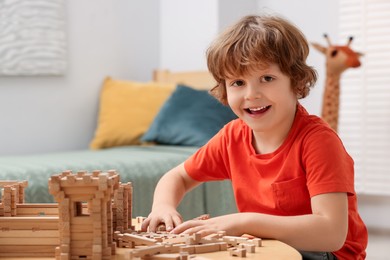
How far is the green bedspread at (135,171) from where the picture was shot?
279 centimetres

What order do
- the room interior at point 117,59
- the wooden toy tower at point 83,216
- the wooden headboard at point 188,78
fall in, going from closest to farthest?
the wooden toy tower at point 83,216 < the room interior at point 117,59 < the wooden headboard at point 188,78

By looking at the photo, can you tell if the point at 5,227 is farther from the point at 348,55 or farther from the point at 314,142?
the point at 348,55

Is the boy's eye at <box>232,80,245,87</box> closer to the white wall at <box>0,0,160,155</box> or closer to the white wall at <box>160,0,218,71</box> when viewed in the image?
the white wall at <box>0,0,160,155</box>

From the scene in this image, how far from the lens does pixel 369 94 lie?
4.00 metres

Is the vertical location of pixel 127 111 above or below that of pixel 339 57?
below

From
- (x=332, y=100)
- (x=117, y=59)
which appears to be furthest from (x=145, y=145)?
(x=332, y=100)

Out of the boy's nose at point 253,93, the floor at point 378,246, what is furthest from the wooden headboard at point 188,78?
the boy's nose at point 253,93

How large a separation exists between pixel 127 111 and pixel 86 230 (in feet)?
9.44

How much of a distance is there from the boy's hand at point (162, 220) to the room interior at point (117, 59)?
238 centimetres

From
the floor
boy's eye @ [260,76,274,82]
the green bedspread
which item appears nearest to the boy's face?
boy's eye @ [260,76,274,82]

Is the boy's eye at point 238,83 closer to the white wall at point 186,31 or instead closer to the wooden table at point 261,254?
the wooden table at point 261,254

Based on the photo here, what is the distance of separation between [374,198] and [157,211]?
2.84 m

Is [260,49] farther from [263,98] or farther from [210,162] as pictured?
[210,162]

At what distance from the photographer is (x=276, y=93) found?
1458 millimetres
